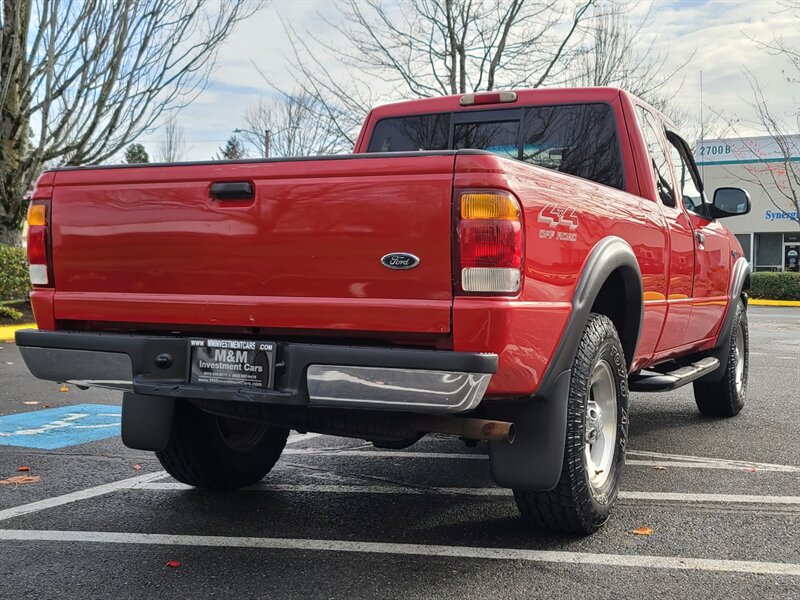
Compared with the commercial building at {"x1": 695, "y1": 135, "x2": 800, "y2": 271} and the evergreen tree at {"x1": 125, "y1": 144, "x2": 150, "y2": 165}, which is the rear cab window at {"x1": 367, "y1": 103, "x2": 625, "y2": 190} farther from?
the evergreen tree at {"x1": 125, "y1": 144, "x2": 150, "y2": 165}

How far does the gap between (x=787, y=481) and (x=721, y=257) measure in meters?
1.85

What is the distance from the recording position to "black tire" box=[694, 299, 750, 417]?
Result: 21.2ft

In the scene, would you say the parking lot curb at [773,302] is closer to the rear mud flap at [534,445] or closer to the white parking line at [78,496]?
the white parking line at [78,496]

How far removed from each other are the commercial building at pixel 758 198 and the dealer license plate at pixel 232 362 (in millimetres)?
36466

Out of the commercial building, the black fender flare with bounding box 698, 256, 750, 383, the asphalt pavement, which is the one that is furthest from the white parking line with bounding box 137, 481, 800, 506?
the commercial building

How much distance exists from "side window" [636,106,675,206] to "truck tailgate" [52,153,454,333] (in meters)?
2.34

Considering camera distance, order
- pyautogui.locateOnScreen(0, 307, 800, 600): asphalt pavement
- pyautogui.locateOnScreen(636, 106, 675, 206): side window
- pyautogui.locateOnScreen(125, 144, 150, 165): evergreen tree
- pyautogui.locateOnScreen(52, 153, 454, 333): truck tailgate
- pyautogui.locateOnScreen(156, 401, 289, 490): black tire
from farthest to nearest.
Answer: pyautogui.locateOnScreen(125, 144, 150, 165): evergreen tree, pyautogui.locateOnScreen(636, 106, 675, 206): side window, pyautogui.locateOnScreen(156, 401, 289, 490): black tire, pyautogui.locateOnScreen(0, 307, 800, 600): asphalt pavement, pyautogui.locateOnScreen(52, 153, 454, 333): truck tailgate

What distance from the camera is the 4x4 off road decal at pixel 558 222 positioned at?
314 centimetres

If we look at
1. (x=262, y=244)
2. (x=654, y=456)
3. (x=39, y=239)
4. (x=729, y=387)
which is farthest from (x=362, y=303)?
(x=729, y=387)

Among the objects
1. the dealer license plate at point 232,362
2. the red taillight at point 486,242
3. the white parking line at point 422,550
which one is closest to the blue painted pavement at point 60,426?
the white parking line at point 422,550

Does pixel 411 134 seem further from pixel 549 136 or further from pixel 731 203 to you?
pixel 731 203

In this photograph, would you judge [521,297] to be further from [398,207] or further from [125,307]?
[125,307]

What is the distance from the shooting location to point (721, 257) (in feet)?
19.6

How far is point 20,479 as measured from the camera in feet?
15.0
